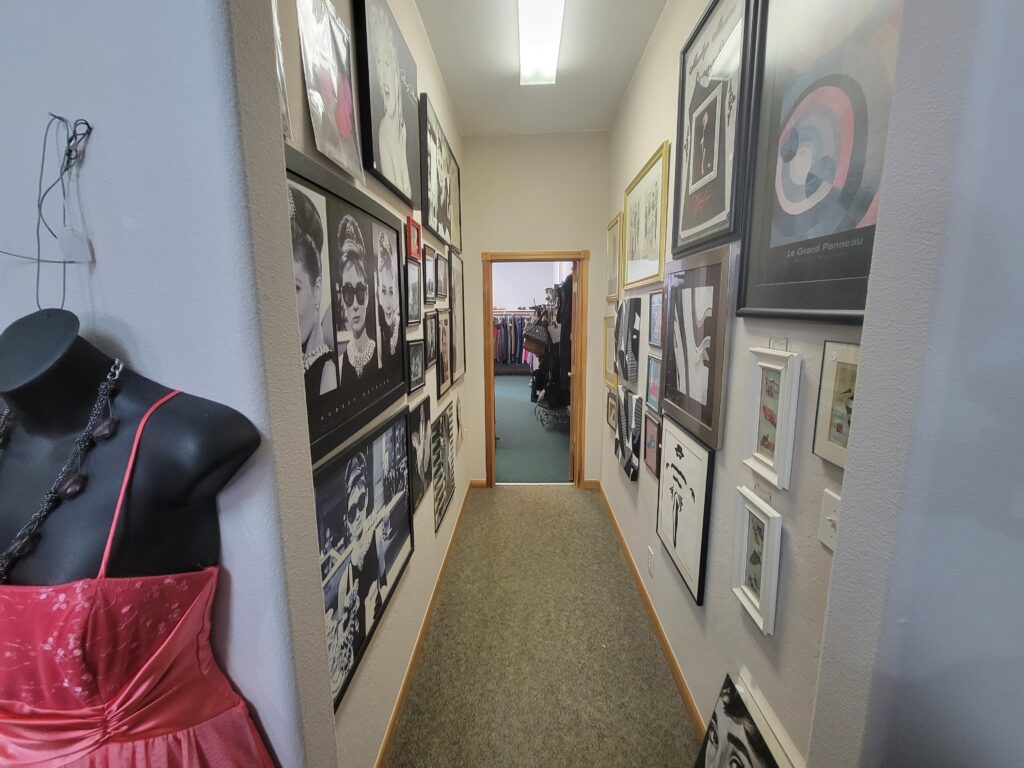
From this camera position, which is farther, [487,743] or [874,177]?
[487,743]

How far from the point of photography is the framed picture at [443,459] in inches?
89.4

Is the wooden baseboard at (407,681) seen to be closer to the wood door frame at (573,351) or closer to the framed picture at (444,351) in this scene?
the framed picture at (444,351)

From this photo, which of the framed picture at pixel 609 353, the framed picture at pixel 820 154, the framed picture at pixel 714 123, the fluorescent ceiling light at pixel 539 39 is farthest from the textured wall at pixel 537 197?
the framed picture at pixel 820 154

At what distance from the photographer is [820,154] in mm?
895

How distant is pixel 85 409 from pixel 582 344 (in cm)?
326

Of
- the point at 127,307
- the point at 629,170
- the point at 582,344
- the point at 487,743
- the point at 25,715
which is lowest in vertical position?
the point at 487,743

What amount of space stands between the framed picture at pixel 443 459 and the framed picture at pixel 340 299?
2.80 feet

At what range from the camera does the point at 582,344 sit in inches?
140

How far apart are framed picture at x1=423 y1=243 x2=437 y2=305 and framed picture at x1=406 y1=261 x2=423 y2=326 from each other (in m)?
0.11

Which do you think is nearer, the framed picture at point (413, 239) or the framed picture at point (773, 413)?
the framed picture at point (773, 413)

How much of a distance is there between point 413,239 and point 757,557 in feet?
5.59

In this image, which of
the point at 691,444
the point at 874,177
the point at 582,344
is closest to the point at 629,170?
the point at 582,344

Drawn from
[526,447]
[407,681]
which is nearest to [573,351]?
[526,447]

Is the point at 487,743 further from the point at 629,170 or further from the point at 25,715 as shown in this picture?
the point at 629,170
